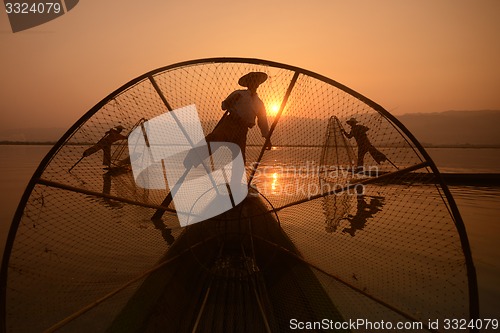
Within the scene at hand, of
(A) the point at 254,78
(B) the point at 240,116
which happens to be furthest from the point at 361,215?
(A) the point at 254,78

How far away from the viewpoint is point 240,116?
418 cm

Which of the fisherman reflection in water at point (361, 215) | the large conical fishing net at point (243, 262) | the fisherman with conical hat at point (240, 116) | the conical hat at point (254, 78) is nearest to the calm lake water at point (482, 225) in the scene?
the large conical fishing net at point (243, 262)

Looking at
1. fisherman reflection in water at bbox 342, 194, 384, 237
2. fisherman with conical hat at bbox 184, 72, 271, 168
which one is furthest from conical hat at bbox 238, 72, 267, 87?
fisherman reflection in water at bbox 342, 194, 384, 237

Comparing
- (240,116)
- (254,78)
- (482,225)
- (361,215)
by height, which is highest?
(254,78)

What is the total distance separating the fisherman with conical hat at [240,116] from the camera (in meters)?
4.12

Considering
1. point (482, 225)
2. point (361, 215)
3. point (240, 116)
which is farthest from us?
point (361, 215)

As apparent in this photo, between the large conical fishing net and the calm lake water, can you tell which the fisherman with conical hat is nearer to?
the large conical fishing net

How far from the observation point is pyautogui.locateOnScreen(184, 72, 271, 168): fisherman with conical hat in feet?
13.5

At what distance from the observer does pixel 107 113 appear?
9.07 feet

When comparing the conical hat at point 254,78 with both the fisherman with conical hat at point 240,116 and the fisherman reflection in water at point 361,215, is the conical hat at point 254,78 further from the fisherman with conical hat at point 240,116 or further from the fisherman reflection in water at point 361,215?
the fisherman reflection in water at point 361,215

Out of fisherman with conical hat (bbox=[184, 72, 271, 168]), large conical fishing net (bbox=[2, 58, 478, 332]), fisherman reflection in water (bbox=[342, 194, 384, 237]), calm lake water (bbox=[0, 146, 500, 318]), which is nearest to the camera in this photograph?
large conical fishing net (bbox=[2, 58, 478, 332])

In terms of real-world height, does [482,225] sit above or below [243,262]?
below

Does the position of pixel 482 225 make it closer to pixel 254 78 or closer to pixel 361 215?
pixel 361 215

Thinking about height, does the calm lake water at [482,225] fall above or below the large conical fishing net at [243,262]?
below
